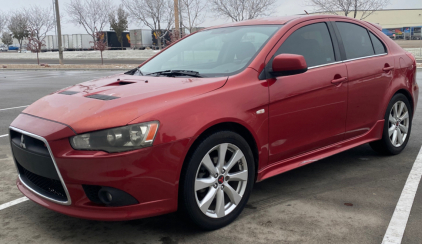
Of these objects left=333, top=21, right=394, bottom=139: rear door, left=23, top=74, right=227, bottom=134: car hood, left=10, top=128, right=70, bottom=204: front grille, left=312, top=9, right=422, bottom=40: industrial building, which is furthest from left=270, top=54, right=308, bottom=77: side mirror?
left=312, top=9, right=422, bottom=40: industrial building

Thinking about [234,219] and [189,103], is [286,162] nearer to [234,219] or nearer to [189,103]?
[234,219]

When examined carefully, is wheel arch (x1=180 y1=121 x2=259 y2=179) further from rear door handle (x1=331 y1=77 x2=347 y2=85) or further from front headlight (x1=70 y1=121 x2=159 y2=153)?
rear door handle (x1=331 y1=77 x2=347 y2=85)

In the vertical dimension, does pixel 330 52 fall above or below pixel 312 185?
above

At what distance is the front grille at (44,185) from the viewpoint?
290 cm

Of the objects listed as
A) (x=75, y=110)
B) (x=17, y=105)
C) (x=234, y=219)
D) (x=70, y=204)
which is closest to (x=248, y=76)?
(x=234, y=219)

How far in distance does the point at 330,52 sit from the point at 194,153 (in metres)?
2.00

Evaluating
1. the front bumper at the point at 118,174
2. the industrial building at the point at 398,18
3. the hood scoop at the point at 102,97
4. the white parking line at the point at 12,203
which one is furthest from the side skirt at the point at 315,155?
the industrial building at the point at 398,18

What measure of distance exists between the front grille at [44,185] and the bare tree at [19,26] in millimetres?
63014

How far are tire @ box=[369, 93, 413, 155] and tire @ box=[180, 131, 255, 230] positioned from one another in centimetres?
222

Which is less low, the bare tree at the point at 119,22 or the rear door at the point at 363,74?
the bare tree at the point at 119,22

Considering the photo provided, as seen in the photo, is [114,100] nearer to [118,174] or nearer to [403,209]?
[118,174]

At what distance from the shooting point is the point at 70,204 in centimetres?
282

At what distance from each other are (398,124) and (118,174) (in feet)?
12.0

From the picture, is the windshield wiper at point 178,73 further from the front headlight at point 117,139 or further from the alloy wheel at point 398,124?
the alloy wheel at point 398,124
